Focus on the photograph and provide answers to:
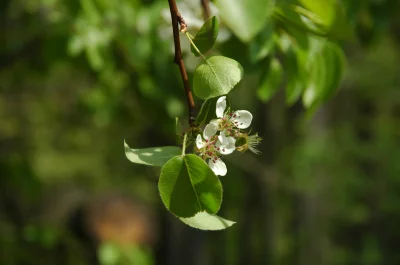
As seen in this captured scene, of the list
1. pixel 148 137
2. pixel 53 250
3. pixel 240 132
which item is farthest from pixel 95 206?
pixel 240 132

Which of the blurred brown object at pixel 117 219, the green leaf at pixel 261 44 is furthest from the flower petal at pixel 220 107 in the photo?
the blurred brown object at pixel 117 219

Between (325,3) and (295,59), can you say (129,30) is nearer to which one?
(295,59)

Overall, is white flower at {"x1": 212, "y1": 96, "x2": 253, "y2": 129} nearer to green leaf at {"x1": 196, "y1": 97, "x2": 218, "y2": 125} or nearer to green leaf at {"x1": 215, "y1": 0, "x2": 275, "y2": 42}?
green leaf at {"x1": 196, "y1": 97, "x2": 218, "y2": 125}

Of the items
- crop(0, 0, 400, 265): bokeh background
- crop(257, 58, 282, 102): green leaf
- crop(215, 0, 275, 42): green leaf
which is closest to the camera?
crop(215, 0, 275, 42): green leaf

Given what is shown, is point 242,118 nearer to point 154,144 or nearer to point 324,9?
point 324,9

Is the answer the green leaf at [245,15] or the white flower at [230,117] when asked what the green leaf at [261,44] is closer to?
the white flower at [230,117]

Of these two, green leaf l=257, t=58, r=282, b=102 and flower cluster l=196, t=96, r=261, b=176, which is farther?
green leaf l=257, t=58, r=282, b=102

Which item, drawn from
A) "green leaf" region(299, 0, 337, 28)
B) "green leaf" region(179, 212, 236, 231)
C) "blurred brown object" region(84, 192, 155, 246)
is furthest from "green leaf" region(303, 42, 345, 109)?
"blurred brown object" region(84, 192, 155, 246)

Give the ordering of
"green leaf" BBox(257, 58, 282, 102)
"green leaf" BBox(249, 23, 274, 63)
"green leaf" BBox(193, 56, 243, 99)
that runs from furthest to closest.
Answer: "green leaf" BBox(257, 58, 282, 102) < "green leaf" BBox(249, 23, 274, 63) < "green leaf" BBox(193, 56, 243, 99)
